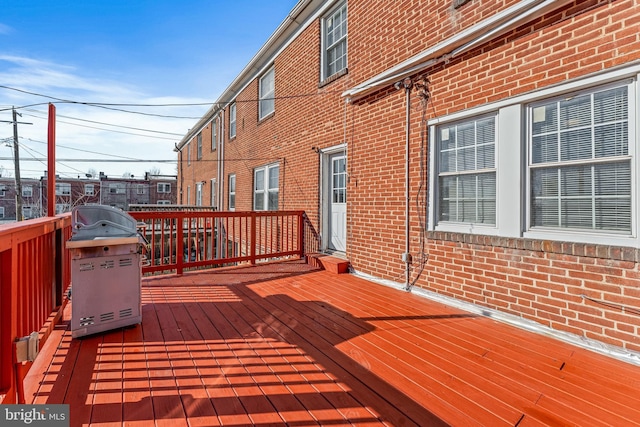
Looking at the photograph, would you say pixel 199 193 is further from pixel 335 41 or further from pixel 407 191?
pixel 407 191

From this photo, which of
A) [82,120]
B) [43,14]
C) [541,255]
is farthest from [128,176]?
[541,255]

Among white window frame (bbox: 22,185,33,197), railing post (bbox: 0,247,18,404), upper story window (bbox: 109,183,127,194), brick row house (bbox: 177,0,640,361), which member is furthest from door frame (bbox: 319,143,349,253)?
white window frame (bbox: 22,185,33,197)

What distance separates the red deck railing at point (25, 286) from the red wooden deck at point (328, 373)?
0.87ft

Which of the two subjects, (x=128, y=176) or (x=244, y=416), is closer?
(x=244, y=416)

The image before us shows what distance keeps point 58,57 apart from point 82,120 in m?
2.49

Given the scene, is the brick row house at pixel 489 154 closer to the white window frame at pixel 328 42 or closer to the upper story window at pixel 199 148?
the white window frame at pixel 328 42

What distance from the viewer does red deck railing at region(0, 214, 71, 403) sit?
178 centimetres

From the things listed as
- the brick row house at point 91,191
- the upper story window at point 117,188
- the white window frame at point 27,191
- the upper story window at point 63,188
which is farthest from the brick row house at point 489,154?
the white window frame at point 27,191

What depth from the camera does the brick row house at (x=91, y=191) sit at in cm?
3703

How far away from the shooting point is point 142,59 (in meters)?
12.4

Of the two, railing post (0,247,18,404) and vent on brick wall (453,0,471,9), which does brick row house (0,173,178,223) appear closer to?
railing post (0,247,18,404)

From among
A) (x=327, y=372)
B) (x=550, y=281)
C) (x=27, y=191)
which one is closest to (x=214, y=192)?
(x=327, y=372)

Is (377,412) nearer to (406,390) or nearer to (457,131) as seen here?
(406,390)

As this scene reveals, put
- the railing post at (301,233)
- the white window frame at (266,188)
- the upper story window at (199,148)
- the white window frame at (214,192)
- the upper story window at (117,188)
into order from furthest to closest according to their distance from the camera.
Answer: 1. the upper story window at (117,188)
2. the upper story window at (199,148)
3. the white window frame at (214,192)
4. the white window frame at (266,188)
5. the railing post at (301,233)
